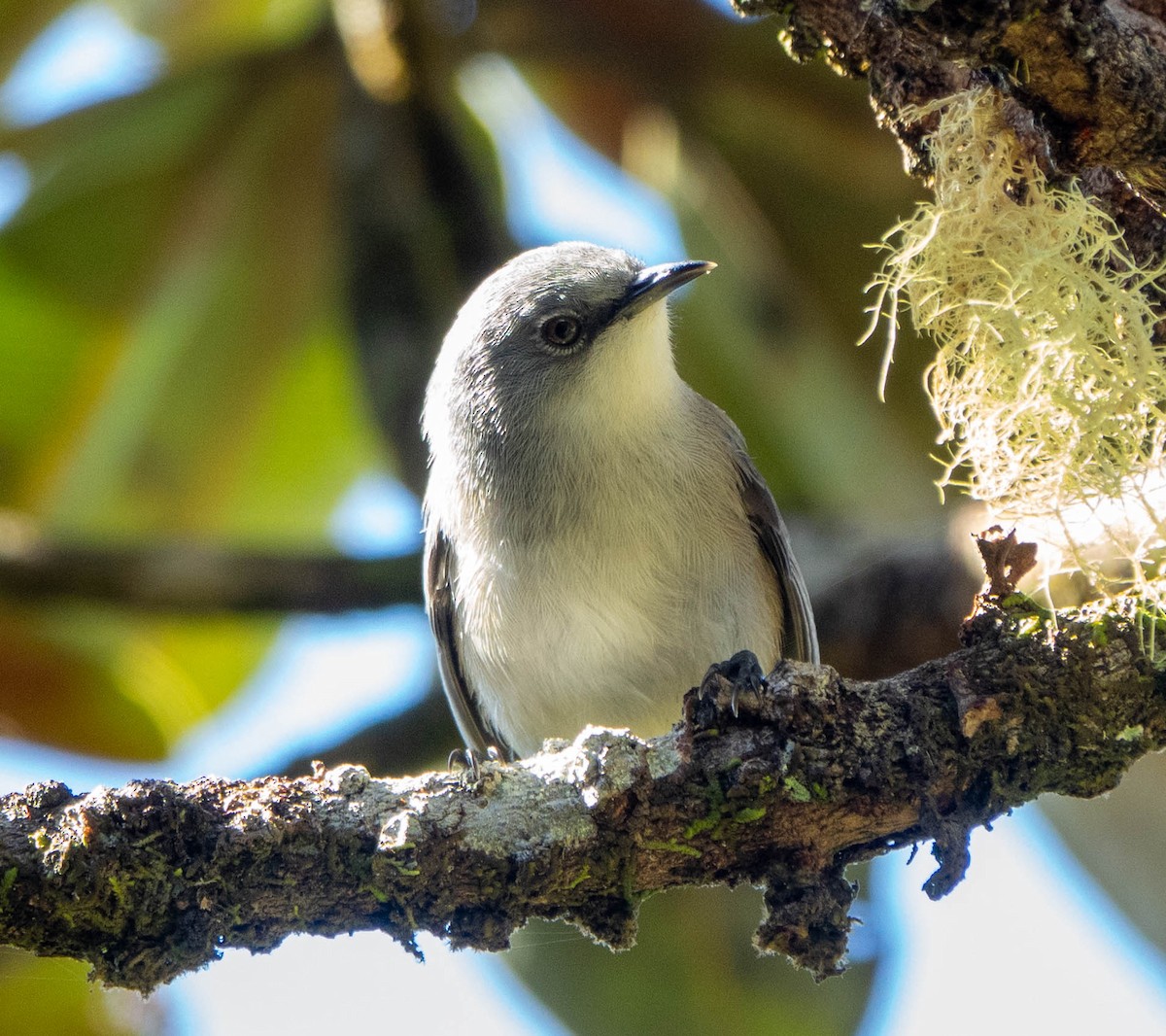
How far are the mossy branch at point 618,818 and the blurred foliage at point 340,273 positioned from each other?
109 inches

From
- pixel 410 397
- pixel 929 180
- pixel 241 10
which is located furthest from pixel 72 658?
pixel 929 180

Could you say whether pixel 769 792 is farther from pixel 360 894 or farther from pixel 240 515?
A: pixel 240 515

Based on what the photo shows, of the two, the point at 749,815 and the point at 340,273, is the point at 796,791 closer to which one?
the point at 749,815

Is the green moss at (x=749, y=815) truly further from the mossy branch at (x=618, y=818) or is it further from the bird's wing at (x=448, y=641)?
the bird's wing at (x=448, y=641)

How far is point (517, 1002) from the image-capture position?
5.18 m

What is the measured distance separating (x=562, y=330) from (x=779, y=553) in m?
0.97

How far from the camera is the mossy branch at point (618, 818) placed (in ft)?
7.36

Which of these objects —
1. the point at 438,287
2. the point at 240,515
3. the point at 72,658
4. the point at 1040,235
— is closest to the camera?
the point at 1040,235

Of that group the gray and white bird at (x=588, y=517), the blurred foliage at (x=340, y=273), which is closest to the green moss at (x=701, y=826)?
the gray and white bird at (x=588, y=517)

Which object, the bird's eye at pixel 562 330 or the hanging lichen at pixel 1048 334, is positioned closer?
the hanging lichen at pixel 1048 334

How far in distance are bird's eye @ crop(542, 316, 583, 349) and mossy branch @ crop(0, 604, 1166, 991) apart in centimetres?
211

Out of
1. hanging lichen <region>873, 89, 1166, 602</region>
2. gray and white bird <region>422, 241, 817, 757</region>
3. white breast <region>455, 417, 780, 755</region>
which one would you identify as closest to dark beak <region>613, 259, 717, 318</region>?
gray and white bird <region>422, 241, 817, 757</region>

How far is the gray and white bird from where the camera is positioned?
158 inches

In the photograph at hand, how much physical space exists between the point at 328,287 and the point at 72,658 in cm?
214
